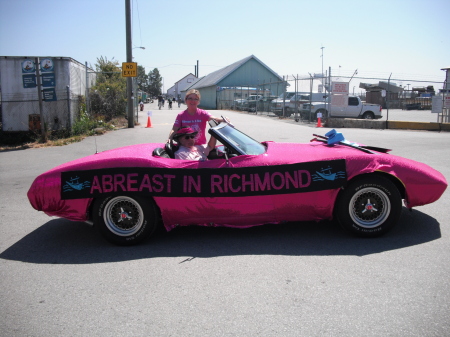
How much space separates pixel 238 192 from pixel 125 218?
1.23m

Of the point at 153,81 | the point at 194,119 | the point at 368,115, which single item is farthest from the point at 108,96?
the point at 153,81

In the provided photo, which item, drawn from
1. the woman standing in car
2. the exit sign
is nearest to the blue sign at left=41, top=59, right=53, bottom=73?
the exit sign

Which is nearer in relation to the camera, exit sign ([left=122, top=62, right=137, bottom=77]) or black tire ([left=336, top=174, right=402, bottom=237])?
black tire ([left=336, top=174, right=402, bottom=237])

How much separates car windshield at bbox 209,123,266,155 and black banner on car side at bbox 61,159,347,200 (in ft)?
1.03

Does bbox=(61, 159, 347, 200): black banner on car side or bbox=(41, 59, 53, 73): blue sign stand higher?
bbox=(41, 59, 53, 73): blue sign

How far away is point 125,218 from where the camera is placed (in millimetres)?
4461

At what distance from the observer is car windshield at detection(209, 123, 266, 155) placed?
15.2ft

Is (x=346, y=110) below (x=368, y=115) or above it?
above

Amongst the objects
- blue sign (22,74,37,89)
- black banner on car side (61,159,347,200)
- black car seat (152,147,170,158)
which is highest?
blue sign (22,74,37,89)

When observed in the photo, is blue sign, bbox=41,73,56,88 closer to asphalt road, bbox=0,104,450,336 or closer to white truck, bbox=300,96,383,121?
asphalt road, bbox=0,104,450,336

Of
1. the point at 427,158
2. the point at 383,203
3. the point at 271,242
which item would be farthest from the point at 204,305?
the point at 427,158

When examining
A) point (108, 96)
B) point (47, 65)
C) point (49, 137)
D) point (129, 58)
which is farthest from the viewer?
point (108, 96)

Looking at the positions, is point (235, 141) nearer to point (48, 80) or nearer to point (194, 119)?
point (194, 119)

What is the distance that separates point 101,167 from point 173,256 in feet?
4.10
